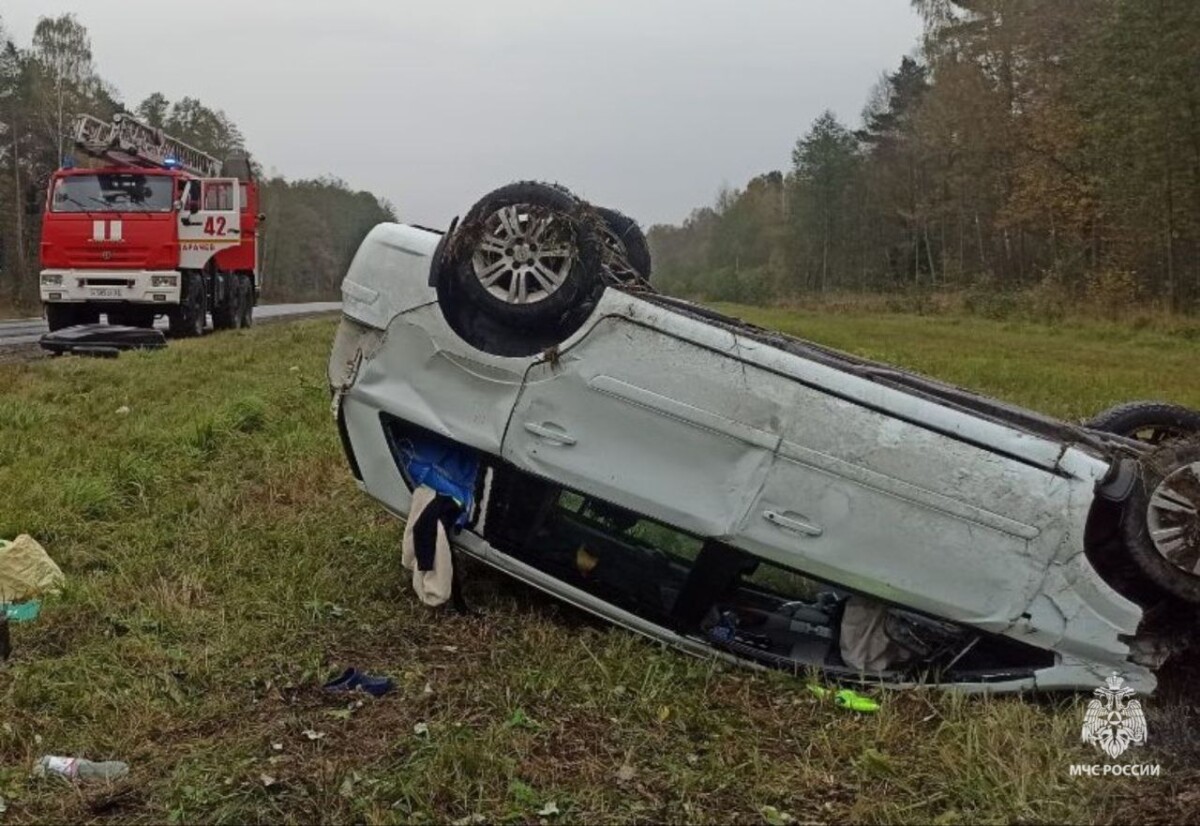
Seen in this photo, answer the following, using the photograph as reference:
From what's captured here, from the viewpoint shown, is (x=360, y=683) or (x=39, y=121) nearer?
(x=360, y=683)

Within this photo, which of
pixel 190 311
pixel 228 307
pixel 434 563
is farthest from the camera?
pixel 228 307

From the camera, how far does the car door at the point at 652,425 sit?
3.09m

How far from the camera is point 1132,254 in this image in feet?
100

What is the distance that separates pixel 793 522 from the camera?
3023 millimetres

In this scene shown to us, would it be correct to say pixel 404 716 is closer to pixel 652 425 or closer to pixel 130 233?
pixel 652 425

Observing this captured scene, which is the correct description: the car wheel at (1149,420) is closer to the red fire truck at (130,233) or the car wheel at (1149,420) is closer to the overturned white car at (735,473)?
the overturned white car at (735,473)

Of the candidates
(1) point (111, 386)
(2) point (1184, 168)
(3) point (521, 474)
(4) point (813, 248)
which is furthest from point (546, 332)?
Result: (4) point (813, 248)

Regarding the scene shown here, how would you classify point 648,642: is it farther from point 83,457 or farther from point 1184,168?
point 1184,168

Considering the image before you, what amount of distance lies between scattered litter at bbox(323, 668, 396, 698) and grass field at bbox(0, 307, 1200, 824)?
66mm

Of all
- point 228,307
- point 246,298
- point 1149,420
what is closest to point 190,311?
point 228,307

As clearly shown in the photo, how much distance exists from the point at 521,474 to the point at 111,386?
258 inches

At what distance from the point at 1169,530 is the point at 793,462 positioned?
42.8 inches

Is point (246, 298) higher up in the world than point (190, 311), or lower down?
lower down

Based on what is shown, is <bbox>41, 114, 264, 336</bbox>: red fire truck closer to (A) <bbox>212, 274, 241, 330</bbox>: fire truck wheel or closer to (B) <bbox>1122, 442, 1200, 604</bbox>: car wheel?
(A) <bbox>212, 274, 241, 330</bbox>: fire truck wheel
